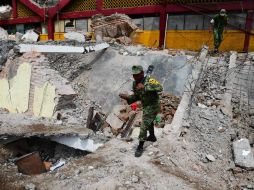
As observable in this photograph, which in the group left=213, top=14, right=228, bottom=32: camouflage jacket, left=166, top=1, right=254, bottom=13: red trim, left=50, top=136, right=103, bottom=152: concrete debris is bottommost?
left=50, top=136, right=103, bottom=152: concrete debris

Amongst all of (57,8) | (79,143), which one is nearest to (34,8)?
(57,8)

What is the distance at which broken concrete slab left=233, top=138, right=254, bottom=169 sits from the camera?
559 cm

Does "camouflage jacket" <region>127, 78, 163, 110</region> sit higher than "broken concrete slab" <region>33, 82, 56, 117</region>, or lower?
higher

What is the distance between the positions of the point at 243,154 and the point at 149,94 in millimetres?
2056

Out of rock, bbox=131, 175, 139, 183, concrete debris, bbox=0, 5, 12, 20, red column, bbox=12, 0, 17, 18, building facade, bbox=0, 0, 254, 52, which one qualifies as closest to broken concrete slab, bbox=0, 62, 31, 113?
rock, bbox=131, 175, 139, 183

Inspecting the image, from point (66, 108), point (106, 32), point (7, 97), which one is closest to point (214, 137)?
point (66, 108)

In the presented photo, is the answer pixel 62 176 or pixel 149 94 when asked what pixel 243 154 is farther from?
pixel 62 176

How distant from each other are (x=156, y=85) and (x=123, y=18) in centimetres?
841

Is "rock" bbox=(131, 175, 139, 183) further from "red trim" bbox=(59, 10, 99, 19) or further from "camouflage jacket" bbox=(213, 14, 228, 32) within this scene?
"red trim" bbox=(59, 10, 99, 19)

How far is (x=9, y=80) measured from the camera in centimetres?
968

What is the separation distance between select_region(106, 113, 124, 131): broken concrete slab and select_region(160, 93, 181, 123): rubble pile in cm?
102

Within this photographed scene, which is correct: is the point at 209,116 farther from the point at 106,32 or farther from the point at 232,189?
the point at 106,32

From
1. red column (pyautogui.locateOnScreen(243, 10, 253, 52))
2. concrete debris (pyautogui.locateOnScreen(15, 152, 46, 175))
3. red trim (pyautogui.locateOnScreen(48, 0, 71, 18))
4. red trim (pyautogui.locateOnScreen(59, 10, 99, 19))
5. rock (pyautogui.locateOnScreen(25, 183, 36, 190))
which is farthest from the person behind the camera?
red trim (pyautogui.locateOnScreen(48, 0, 71, 18))

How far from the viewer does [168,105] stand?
7.75m
